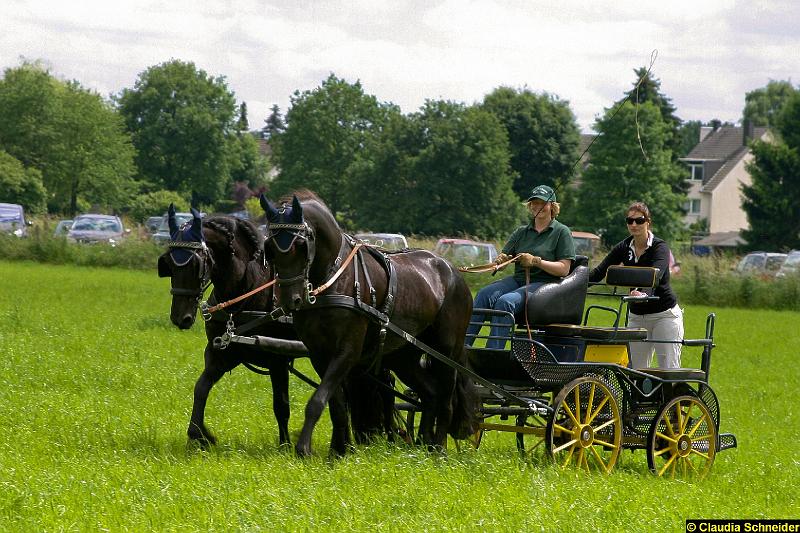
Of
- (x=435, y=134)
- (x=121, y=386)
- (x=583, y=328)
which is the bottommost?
(x=121, y=386)

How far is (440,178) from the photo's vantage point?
67.0 metres

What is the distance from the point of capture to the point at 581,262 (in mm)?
9953

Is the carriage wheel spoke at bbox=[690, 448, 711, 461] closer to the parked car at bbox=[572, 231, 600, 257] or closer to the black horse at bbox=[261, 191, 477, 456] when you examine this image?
the black horse at bbox=[261, 191, 477, 456]

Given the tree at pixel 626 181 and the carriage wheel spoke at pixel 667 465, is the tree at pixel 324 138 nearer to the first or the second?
the tree at pixel 626 181

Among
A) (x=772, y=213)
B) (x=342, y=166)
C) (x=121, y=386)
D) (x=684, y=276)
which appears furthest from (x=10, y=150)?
(x=121, y=386)

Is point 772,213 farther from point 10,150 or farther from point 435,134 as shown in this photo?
point 10,150

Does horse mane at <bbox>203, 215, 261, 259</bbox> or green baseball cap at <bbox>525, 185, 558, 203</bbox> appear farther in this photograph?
green baseball cap at <bbox>525, 185, 558, 203</bbox>

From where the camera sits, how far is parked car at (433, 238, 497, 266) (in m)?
34.8

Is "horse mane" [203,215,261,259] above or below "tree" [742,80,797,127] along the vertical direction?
below

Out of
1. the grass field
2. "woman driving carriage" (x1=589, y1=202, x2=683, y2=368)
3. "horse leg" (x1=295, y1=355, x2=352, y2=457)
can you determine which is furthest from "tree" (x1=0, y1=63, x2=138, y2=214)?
"horse leg" (x1=295, y1=355, x2=352, y2=457)

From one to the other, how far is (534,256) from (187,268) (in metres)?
2.63

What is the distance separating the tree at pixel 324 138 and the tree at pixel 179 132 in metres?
6.43

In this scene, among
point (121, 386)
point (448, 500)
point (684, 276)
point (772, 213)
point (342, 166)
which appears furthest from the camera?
point (342, 166)

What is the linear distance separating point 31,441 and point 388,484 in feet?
10.1
